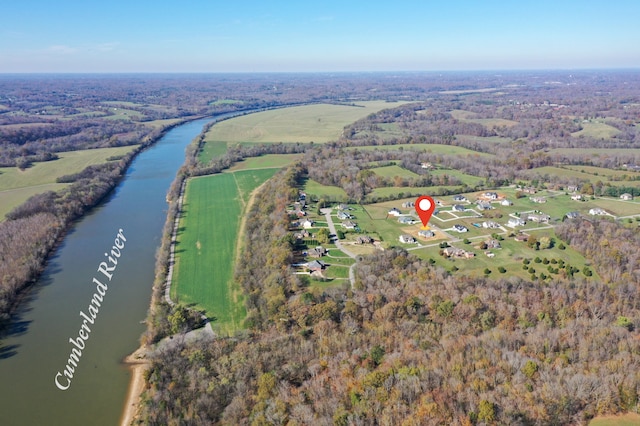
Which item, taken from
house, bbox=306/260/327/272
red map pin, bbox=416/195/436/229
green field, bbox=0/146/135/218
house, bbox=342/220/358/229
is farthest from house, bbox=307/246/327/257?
green field, bbox=0/146/135/218

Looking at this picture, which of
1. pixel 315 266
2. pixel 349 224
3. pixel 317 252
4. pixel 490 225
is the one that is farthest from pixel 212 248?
pixel 490 225

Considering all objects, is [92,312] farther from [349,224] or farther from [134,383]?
[349,224]

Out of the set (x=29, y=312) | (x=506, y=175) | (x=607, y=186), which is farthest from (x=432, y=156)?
(x=29, y=312)

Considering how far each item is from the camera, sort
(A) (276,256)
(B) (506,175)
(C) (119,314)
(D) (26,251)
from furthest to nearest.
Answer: (B) (506,175) < (D) (26,251) < (A) (276,256) < (C) (119,314)

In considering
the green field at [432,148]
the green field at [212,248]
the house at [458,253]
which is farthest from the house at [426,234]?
the green field at [432,148]

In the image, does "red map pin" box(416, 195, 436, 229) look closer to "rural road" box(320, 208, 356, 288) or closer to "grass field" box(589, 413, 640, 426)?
"rural road" box(320, 208, 356, 288)

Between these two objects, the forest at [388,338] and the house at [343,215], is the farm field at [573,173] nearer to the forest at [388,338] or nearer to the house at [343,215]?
the forest at [388,338]

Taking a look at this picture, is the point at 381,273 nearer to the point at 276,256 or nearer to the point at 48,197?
the point at 276,256
